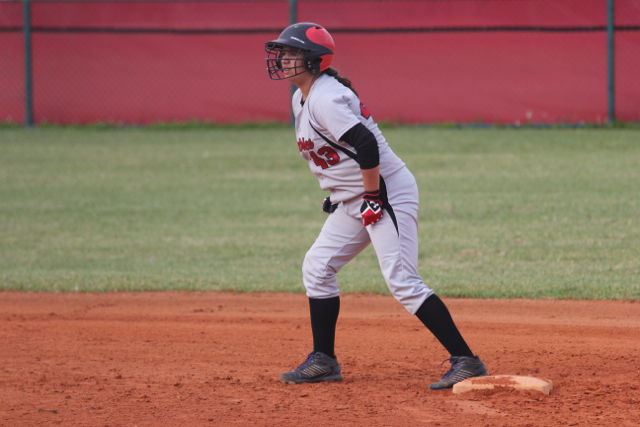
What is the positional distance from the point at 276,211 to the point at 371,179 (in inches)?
248

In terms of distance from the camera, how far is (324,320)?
4.11 m

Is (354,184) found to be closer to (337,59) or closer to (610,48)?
(610,48)

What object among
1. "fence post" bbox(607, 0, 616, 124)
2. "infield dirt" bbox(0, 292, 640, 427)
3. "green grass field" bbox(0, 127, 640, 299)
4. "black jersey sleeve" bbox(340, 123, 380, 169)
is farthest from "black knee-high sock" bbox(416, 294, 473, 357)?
"fence post" bbox(607, 0, 616, 124)

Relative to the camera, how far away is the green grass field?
7027 mm

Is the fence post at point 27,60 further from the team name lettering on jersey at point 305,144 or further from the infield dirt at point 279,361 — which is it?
the team name lettering on jersey at point 305,144

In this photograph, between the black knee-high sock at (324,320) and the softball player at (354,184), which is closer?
the softball player at (354,184)

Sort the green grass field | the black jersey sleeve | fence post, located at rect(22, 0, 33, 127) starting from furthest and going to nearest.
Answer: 1. fence post, located at rect(22, 0, 33, 127)
2. the green grass field
3. the black jersey sleeve

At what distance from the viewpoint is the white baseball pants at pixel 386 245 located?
148 inches

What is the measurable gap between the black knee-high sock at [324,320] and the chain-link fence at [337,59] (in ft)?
37.6

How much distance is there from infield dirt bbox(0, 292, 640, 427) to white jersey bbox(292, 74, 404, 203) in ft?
3.68

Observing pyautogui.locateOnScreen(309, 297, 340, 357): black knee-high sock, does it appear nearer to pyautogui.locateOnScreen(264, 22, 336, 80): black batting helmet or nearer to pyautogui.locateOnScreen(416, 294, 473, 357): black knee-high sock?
pyautogui.locateOnScreen(416, 294, 473, 357): black knee-high sock

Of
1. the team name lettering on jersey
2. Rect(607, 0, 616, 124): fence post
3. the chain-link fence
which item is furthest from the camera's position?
the chain-link fence

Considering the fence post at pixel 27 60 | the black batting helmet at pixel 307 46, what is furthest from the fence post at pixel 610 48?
the black batting helmet at pixel 307 46

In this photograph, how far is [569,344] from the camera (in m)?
4.79
